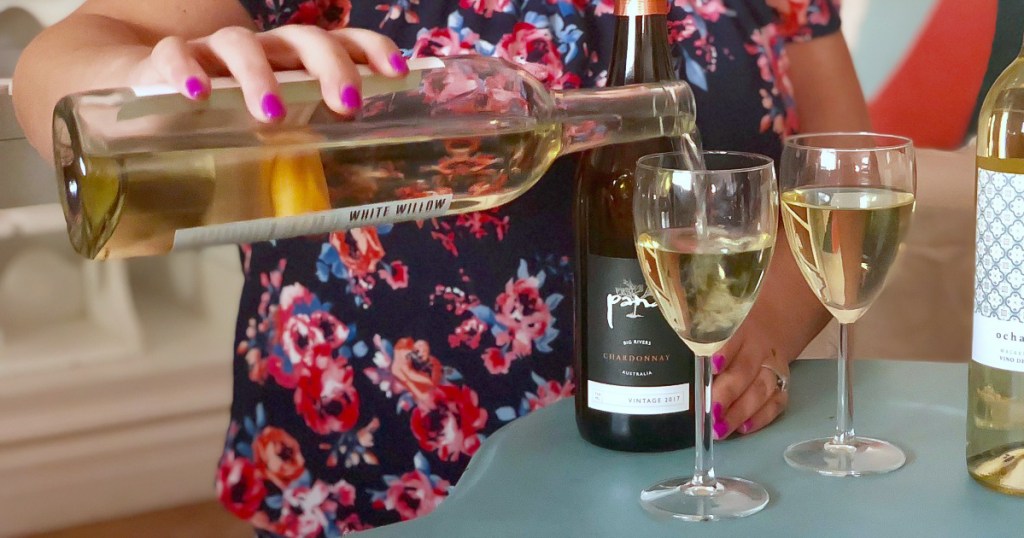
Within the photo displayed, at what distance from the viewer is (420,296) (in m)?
1.01

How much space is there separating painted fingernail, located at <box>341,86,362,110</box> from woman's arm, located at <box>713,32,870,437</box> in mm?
318

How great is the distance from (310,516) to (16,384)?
5.12 feet

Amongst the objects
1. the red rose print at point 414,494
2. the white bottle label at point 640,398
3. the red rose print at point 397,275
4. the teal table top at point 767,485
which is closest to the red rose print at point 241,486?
the red rose print at point 414,494

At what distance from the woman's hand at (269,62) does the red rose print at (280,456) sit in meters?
0.44

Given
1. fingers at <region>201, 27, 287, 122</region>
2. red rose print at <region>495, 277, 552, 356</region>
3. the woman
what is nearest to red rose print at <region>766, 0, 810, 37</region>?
the woman

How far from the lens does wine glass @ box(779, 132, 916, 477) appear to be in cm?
74

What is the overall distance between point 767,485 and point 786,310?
214 mm

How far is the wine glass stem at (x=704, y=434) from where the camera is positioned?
720 millimetres

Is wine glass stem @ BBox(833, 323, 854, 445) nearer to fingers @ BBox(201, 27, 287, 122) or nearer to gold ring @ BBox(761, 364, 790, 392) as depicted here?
gold ring @ BBox(761, 364, 790, 392)

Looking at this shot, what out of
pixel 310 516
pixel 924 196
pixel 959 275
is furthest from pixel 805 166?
pixel 959 275

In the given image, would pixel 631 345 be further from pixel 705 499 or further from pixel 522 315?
pixel 522 315

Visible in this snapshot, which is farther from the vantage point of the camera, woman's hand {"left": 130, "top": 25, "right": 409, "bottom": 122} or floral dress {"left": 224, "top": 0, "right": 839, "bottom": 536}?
floral dress {"left": 224, "top": 0, "right": 839, "bottom": 536}

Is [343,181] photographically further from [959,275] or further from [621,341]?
[959,275]

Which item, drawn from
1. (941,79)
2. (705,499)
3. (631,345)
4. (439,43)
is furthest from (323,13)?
(941,79)
